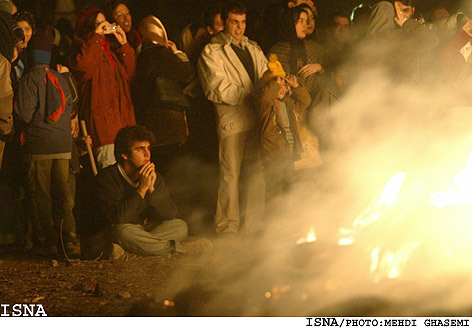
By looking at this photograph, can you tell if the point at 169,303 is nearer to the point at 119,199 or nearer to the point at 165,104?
the point at 119,199

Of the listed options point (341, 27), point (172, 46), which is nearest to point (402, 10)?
point (341, 27)

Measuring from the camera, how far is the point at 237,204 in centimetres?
712

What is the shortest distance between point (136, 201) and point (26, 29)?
2.01 meters

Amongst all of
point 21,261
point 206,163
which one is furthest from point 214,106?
point 21,261

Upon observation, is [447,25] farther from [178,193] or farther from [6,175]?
[6,175]

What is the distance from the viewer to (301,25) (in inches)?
289

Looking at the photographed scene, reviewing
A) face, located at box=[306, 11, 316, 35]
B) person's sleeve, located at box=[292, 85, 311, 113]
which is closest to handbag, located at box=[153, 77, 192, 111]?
person's sleeve, located at box=[292, 85, 311, 113]

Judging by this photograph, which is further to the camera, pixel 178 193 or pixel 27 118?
pixel 178 193

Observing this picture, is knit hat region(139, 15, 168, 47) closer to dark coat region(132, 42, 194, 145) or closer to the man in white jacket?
dark coat region(132, 42, 194, 145)

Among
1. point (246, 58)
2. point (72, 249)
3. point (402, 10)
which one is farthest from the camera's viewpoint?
point (402, 10)

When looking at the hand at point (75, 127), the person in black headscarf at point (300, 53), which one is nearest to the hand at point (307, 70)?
the person in black headscarf at point (300, 53)

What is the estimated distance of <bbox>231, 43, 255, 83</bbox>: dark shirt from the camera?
7.14 metres

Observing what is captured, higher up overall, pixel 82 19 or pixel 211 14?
pixel 211 14

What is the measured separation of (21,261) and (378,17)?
4.27 m
